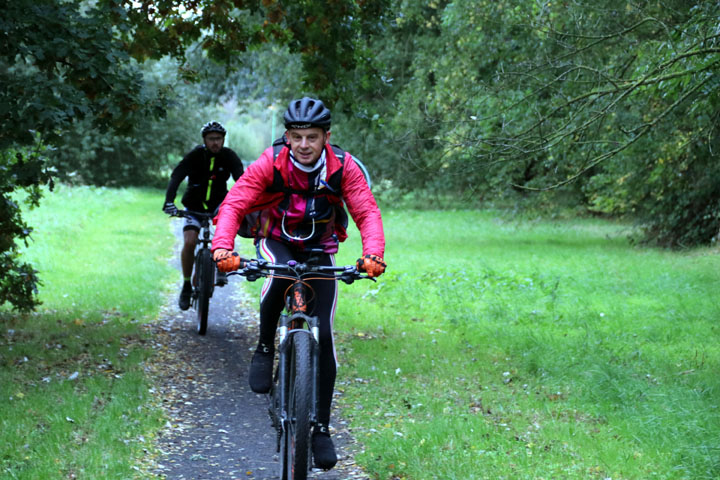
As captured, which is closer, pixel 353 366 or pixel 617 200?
pixel 353 366

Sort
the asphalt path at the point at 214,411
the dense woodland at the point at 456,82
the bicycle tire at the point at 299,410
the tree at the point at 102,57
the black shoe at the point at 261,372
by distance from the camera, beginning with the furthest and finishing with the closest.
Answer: the dense woodland at the point at 456,82 < the tree at the point at 102,57 < the asphalt path at the point at 214,411 < the black shoe at the point at 261,372 < the bicycle tire at the point at 299,410

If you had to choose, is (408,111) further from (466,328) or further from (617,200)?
(466,328)

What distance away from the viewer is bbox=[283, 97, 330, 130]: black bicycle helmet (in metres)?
4.63

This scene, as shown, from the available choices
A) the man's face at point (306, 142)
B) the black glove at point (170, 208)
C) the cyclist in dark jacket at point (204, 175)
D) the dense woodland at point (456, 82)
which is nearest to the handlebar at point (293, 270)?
the man's face at point (306, 142)

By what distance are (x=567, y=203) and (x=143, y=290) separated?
12693 mm

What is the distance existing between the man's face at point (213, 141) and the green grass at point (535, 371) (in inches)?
103

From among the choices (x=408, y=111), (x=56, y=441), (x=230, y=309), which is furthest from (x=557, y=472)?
(x=408, y=111)

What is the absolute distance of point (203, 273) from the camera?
8.98m

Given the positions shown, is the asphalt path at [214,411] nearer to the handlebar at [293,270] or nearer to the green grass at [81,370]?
the green grass at [81,370]

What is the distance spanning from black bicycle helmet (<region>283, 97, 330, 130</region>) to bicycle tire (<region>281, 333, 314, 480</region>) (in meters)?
1.18

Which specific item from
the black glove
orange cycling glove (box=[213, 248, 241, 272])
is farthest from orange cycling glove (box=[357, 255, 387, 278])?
the black glove

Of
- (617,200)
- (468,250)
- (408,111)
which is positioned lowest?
(468,250)

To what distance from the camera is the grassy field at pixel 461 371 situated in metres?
5.28

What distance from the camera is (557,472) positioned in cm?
505
